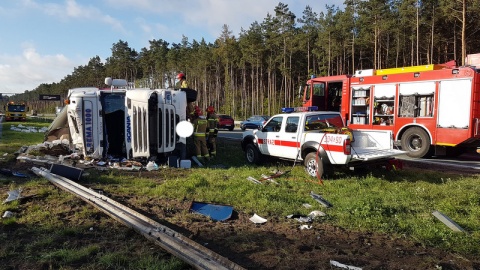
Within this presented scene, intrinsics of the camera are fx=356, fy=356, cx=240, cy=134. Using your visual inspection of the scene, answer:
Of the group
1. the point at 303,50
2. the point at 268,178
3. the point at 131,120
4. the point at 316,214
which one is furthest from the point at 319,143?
the point at 303,50

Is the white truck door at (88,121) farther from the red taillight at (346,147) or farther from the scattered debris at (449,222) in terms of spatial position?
the scattered debris at (449,222)

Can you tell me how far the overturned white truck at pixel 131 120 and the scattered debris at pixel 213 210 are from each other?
4871mm

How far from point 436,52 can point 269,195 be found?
39.2 metres

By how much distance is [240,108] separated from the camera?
66062 mm

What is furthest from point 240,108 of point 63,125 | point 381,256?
point 381,256

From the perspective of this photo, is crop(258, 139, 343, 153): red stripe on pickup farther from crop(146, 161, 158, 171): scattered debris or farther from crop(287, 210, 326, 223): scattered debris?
crop(146, 161, 158, 171): scattered debris

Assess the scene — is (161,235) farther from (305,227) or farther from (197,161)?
(197,161)

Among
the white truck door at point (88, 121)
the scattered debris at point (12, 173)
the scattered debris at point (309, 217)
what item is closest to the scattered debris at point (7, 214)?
Answer: the scattered debris at point (12, 173)

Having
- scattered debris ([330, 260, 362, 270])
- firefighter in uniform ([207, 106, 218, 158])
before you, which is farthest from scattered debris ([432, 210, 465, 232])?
firefighter in uniform ([207, 106, 218, 158])

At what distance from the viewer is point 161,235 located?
4434mm

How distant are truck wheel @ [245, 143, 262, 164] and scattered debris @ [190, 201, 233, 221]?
5282 mm

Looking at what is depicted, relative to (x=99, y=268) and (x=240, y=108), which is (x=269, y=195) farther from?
(x=240, y=108)

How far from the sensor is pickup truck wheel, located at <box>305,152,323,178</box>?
28.4ft

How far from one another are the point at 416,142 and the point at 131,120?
10.2 m
